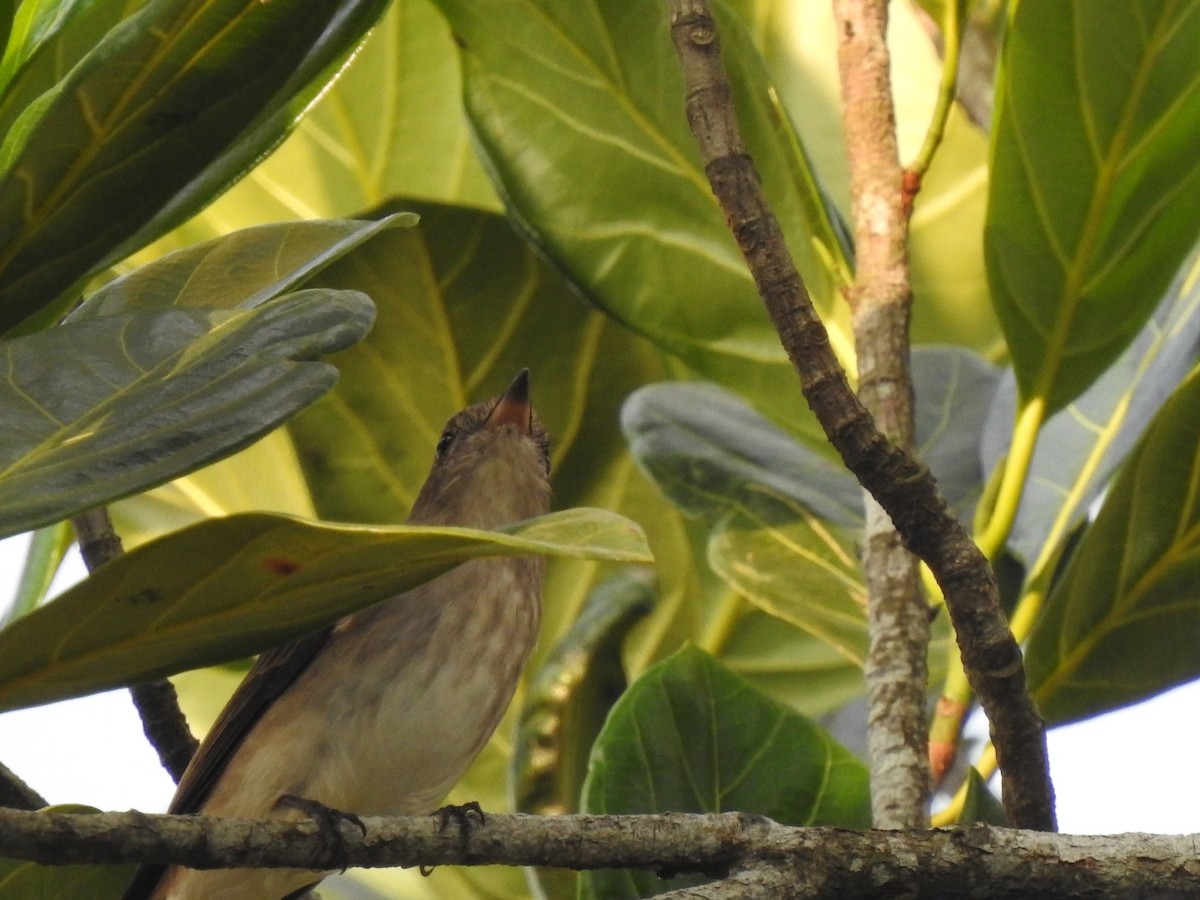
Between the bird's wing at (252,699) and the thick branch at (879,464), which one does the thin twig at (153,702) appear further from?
the thick branch at (879,464)

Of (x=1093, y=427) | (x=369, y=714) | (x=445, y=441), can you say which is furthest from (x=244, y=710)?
(x=1093, y=427)

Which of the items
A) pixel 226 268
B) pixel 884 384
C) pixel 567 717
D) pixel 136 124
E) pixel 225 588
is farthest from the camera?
pixel 567 717

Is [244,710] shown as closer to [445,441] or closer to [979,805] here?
[445,441]

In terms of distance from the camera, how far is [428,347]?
7.05 feet

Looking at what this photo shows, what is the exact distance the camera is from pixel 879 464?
52.5 inches

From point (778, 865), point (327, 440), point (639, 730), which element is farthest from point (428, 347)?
point (778, 865)

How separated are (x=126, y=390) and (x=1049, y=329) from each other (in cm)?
106

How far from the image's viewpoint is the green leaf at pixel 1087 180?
1.66 metres

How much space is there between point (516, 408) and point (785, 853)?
1180mm

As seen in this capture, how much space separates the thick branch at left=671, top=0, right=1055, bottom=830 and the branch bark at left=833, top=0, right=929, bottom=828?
91mm

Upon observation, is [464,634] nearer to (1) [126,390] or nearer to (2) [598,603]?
(2) [598,603]

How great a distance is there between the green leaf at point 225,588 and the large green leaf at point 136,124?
0.46 m

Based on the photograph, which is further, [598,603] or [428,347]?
[428,347]

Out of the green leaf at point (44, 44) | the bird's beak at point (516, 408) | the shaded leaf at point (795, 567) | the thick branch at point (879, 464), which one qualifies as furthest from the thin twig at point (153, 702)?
the thick branch at point (879, 464)
